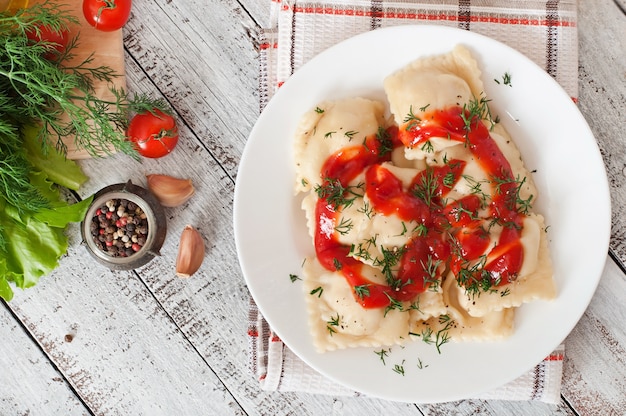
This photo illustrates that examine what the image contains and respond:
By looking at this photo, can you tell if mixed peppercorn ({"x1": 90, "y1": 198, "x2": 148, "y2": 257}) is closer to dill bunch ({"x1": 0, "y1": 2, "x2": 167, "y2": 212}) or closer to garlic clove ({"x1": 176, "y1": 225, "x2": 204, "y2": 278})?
garlic clove ({"x1": 176, "y1": 225, "x2": 204, "y2": 278})

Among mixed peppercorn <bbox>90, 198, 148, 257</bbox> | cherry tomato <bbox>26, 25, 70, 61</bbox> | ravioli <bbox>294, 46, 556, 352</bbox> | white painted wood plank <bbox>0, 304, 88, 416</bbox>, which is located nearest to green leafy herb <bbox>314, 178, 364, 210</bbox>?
ravioli <bbox>294, 46, 556, 352</bbox>

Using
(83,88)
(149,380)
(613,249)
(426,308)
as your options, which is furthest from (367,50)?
(149,380)

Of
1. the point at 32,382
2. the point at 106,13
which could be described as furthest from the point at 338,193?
the point at 32,382

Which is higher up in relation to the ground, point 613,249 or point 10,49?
point 10,49

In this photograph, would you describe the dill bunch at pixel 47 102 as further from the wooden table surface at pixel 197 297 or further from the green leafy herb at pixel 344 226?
the green leafy herb at pixel 344 226

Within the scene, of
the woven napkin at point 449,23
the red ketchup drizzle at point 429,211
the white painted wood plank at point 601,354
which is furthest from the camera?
the white painted wood plank at point 601,354

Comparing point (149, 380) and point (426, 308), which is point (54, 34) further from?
point (426, 308)

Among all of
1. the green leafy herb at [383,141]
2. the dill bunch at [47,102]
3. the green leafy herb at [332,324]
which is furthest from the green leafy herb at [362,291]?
the dill bunch at [47,102]
